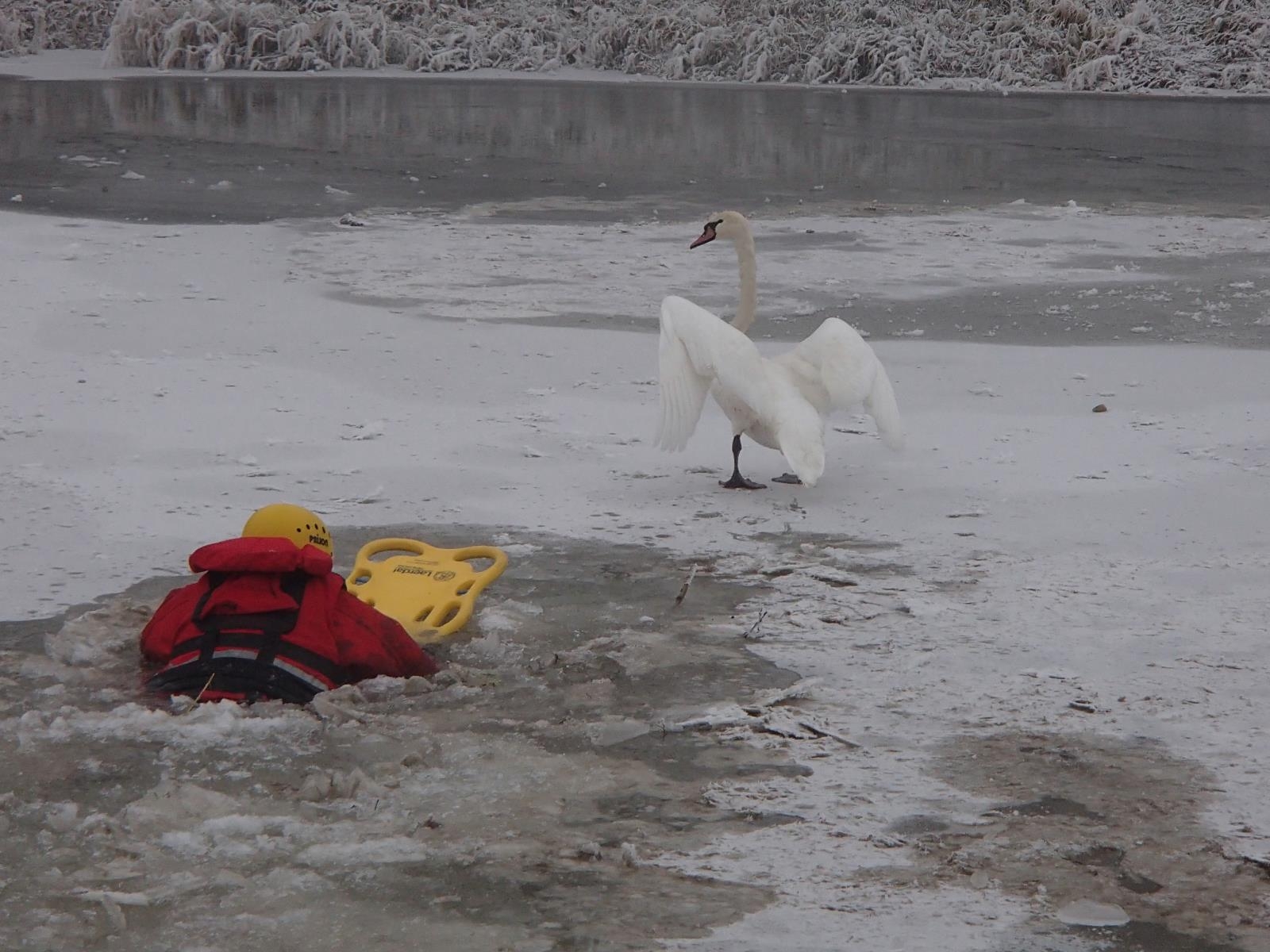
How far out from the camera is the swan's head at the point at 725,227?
7215 millimetres

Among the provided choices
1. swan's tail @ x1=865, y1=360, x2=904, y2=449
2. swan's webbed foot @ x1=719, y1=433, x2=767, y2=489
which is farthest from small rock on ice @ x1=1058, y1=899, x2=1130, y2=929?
swan's webbed foot @ x1=719, y1=433, x2=767, y2=489

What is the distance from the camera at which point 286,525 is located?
4.40 meters

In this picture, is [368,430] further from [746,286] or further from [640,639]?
[640,639]

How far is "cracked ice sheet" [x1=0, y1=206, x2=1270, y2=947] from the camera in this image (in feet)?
14.1

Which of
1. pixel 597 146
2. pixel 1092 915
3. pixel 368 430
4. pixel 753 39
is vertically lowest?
pixel 1092 915

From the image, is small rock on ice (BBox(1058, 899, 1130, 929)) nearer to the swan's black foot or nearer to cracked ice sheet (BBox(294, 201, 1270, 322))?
the swan's black foot

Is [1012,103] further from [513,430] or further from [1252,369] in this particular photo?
[513,430]

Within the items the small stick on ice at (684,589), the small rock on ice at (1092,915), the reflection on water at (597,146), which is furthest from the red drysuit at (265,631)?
the reflection on water at (597,146)

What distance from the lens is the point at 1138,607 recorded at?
493 cm

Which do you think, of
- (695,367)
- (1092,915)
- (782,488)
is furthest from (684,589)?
(1092,915)

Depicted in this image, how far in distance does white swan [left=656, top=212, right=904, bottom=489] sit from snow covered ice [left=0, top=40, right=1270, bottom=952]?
29cm

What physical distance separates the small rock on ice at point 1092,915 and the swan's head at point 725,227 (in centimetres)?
440

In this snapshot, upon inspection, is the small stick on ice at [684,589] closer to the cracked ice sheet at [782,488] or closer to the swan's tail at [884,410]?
the cracked ice sheet at [782,488]

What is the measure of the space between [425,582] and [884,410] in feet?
6.89
